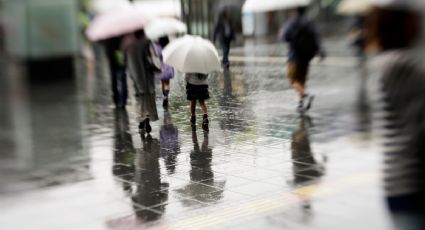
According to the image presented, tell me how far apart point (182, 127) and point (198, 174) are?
3.08 metres

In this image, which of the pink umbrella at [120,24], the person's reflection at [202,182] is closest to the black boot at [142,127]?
the pink umbrella at [120,24]

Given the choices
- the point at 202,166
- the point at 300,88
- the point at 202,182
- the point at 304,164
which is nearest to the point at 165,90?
the point at 300,88

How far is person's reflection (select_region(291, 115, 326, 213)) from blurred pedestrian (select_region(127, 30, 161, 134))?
2214 millimetres

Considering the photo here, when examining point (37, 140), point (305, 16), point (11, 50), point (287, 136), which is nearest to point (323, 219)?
point (287, 136)

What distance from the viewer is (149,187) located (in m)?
6.90

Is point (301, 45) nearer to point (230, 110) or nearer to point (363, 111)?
point (363, 111)

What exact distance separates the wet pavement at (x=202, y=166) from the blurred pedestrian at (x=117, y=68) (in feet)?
0.97

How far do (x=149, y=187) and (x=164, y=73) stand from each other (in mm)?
4792

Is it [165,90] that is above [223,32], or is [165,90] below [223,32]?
below

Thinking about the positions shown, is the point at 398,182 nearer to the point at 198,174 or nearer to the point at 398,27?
the point at 398,27

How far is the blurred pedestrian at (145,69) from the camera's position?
9.75 meters

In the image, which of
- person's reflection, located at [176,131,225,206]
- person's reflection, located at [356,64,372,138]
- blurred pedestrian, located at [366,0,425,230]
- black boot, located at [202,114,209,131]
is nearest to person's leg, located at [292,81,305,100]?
person's reflection, located at [356,64,372,138]

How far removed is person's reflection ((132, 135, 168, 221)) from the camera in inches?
238

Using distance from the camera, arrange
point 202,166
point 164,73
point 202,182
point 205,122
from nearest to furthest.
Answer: point 202,182 < point 202,166 < point 205,122 < point 164,73
